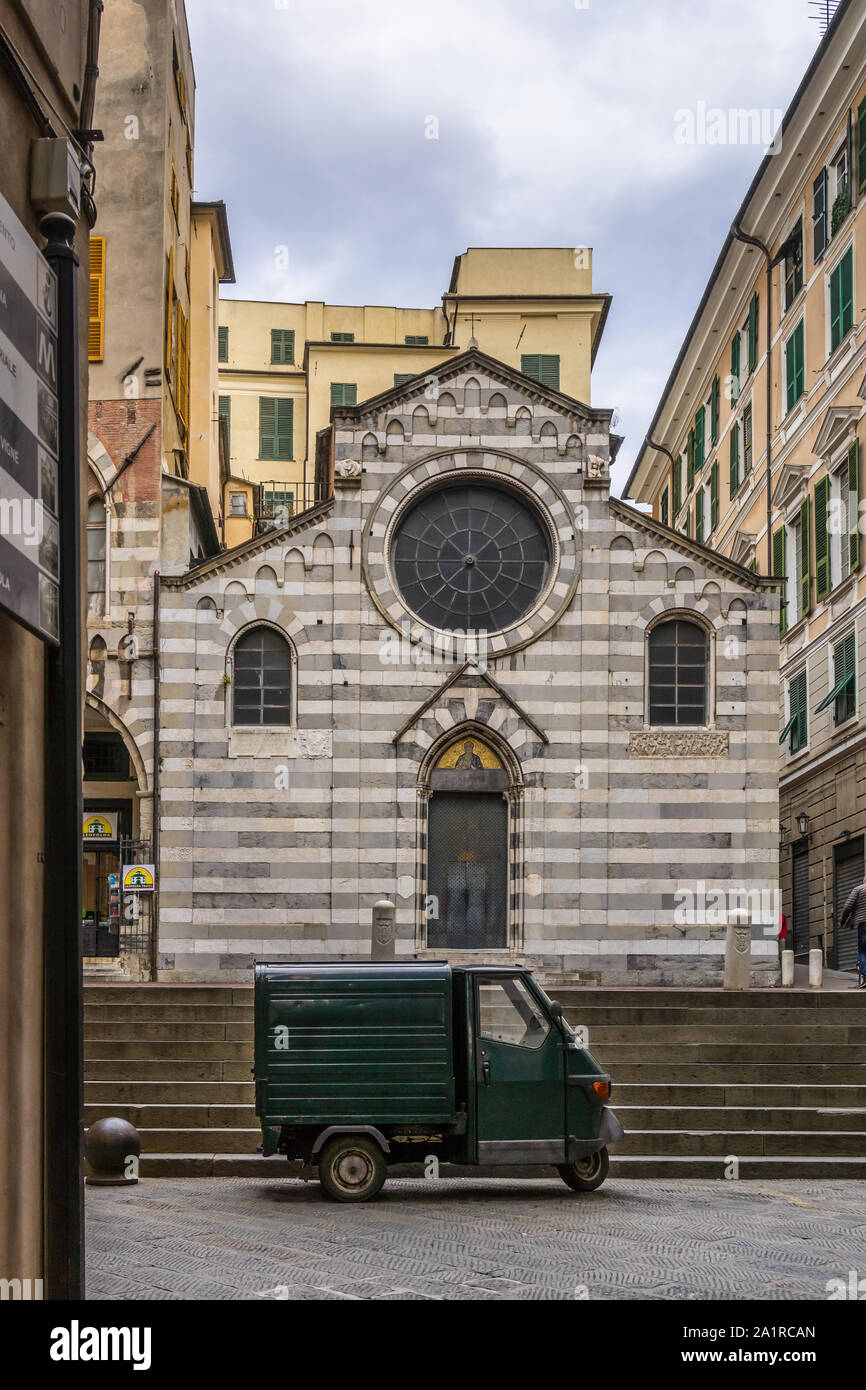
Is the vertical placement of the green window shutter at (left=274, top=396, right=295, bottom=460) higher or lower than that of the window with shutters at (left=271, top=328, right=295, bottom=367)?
lower

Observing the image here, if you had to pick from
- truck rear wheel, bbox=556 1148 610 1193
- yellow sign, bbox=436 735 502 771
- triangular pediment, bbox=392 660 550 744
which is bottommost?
truck rear wheel, bbox=556 1148 610 1193

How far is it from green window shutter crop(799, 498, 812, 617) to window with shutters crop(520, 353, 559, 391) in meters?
11.5

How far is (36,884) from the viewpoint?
28.8 ft

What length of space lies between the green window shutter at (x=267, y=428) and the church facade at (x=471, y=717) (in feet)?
72.4

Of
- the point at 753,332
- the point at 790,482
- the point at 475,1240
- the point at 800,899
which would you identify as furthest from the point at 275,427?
the point at 475,1240

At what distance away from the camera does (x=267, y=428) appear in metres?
50.6

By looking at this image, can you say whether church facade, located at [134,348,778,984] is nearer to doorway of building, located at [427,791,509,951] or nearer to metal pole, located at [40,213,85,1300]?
doorway of building, located at [427,791,509,951]

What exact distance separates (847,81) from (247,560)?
1402cm

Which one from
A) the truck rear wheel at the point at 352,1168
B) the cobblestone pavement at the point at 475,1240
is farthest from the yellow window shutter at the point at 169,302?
the truck rear wheel at the point at 352,1168

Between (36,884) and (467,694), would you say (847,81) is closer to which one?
(467,694)

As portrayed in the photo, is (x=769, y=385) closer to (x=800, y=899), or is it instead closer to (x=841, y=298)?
(x=841, y=298)

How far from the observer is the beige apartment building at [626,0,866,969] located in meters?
30.4

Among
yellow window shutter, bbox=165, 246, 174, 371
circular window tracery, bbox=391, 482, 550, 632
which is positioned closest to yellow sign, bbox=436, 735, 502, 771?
circular window tracery, bbox=391, 482, 550, 632
